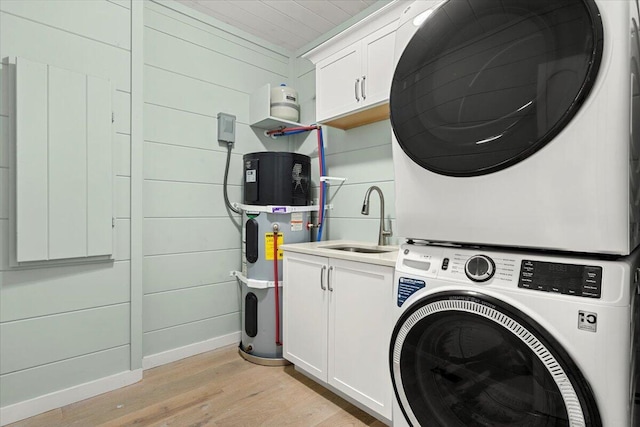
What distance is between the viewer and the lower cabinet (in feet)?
5.11

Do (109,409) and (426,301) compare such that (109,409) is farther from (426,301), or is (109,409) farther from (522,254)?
A: (522,254)

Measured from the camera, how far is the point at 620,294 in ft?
2.53

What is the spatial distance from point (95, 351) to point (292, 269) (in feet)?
4.09

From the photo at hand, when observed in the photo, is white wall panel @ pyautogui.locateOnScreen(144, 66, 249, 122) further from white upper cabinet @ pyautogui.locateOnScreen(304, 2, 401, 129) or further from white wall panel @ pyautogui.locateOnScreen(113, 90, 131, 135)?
white upper cabinet @ pyautogui.locateOnScreen(304, 2, 401, 129)

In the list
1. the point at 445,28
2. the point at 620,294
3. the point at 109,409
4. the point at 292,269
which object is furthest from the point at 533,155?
the point at 109,409

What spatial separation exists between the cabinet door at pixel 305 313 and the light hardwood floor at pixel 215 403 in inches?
6.0

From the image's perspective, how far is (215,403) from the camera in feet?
6.05

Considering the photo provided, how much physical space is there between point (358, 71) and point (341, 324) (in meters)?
1.50

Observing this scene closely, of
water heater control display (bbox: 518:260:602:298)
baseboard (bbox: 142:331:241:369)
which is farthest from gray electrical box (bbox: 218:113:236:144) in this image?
water heater control display (bbox: 518:260:602:298)

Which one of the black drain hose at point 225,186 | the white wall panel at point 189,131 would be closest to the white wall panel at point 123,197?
the white wall panel at point 189,131

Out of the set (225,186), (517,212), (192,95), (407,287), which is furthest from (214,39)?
(517,212)

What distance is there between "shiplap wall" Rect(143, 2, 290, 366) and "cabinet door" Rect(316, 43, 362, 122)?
2.64ft

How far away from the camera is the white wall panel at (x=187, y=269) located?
7.51 ft

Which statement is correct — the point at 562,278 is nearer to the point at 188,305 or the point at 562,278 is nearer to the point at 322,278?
the point at 322,278
